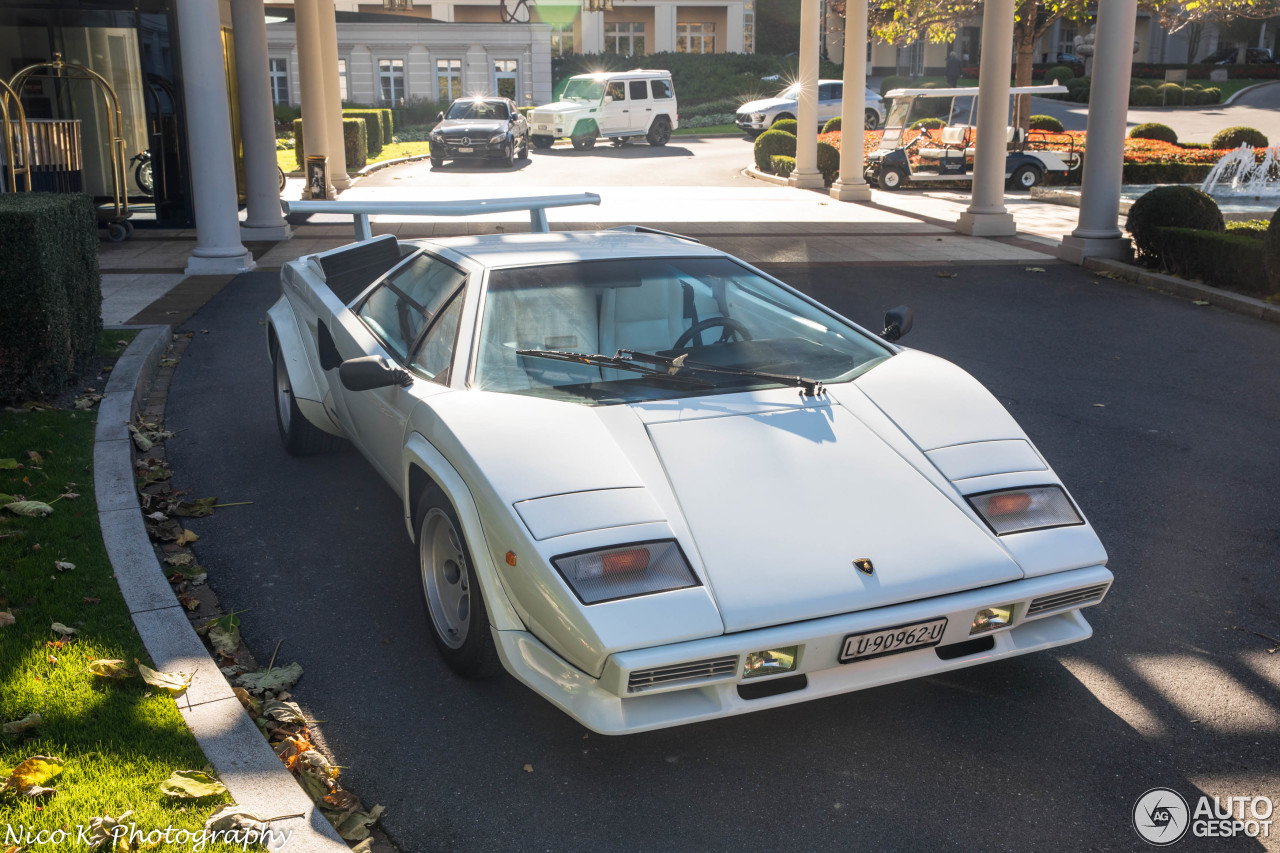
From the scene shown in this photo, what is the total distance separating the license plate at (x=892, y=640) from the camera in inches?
121

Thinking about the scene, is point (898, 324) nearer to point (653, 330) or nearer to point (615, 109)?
point (653, 330)

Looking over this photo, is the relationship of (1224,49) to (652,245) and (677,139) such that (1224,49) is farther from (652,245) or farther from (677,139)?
(652,245)

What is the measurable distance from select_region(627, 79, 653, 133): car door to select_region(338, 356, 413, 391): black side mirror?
32.4m

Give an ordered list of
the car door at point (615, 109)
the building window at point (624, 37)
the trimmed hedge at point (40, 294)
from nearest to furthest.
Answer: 1. the trimmed hedge at point (40, 294)
2. the car door at point (615, 109)
3. the building window at point (624, 37)

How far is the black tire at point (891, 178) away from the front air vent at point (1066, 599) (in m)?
21.3

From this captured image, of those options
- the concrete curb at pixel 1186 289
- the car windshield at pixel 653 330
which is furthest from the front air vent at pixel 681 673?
the concrete curb at pixel 1186 289

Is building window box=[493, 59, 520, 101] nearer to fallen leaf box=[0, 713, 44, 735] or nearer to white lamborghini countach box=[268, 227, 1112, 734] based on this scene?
white lamborghini countach box=[268, 227, 1112, 734]

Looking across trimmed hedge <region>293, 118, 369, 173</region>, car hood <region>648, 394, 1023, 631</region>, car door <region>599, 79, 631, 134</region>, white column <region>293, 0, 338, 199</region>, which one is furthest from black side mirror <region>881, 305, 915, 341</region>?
car door <region>599, 79, 631, 134</region>

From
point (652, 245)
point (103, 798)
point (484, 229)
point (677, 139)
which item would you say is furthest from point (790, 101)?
point (103, 798)

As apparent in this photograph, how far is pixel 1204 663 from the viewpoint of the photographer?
12.7 feet

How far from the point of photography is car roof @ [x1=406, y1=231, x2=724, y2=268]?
4.43 meters

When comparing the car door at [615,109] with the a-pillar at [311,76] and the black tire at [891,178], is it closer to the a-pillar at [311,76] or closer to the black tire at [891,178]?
the black tire at [891,178]

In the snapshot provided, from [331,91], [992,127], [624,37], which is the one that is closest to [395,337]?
[992,127]

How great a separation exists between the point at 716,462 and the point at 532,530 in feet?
2.20
